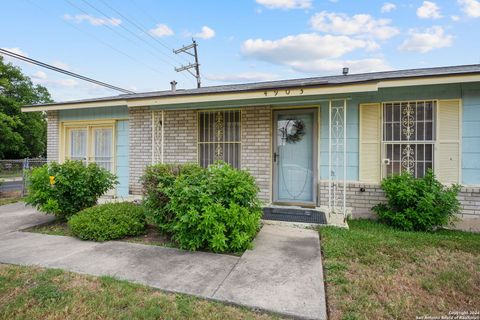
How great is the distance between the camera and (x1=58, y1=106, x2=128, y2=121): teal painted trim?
7.36 m

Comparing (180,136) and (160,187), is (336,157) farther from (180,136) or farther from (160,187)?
(180,136)

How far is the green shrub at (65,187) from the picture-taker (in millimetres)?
5066

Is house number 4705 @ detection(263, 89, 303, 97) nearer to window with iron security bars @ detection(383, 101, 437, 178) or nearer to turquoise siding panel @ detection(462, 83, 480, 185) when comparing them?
window with iron security bars @ detection(383, 101, 437, 178)

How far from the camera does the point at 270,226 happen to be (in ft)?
16.1

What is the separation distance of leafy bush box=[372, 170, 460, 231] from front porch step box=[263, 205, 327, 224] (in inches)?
48.4

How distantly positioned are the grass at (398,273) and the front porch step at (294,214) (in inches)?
19.8

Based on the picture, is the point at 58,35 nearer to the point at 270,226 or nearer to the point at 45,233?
the point at 45,233

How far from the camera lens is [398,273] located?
3037mm

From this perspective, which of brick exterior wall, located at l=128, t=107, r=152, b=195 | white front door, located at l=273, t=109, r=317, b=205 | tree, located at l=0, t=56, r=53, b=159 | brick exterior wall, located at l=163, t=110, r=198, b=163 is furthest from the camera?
tree, located at l=0, t=56, r=53, b=159

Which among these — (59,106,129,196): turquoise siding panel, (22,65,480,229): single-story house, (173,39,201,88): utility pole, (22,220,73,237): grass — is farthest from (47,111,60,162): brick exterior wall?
(173,39,201,88): utility pole

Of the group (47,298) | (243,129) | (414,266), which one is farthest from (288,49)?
(47,298)

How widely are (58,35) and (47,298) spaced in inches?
488

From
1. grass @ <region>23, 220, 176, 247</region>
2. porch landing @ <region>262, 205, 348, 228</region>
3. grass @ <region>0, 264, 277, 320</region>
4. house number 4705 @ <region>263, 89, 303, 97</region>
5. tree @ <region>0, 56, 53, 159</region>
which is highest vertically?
tree @ <region>0, 56, 53, 159</region>

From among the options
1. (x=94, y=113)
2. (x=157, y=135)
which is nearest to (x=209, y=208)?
(x=157, y=135)
